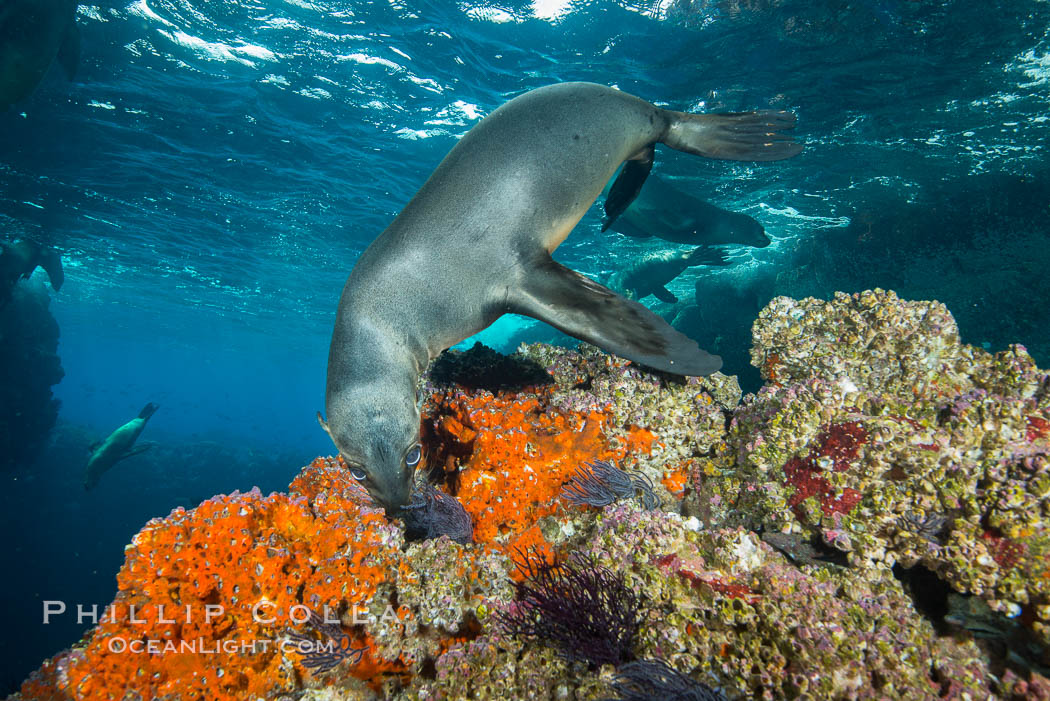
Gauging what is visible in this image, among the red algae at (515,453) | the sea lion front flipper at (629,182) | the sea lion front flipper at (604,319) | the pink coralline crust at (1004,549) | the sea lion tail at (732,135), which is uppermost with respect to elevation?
the sea lion tail at (732,135)

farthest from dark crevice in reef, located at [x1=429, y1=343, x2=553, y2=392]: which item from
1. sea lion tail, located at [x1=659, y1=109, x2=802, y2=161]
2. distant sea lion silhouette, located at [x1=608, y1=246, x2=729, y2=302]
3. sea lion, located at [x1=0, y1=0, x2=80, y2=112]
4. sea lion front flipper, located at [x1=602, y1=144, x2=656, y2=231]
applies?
distant sea lion silhouette, located at [x1=608, y1=246, x2=729, y2=302]

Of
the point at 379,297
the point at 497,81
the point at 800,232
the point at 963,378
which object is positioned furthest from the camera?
the point at 800,232

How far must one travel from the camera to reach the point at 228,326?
160 feet

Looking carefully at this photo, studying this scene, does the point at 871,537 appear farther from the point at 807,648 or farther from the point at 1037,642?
the point at 807,648

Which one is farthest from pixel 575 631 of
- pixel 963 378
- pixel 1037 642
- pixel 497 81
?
pixel 497 81

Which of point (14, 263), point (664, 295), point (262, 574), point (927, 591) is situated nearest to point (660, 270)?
point (664, 295)

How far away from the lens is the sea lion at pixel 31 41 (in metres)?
7.51

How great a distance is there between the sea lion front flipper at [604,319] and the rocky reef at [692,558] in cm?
84

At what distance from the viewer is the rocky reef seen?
195 centimetres

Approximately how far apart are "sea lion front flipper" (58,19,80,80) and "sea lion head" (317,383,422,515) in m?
12.2

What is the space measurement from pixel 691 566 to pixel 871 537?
3.48 feet

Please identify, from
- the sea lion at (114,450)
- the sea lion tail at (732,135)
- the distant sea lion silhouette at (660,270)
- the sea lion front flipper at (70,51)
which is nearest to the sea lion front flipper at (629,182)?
the sea lion tail at (732,135)

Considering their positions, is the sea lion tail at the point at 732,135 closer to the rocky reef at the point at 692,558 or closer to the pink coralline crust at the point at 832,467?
the rocky reef at the point at 692,558

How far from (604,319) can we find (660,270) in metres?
15.5
